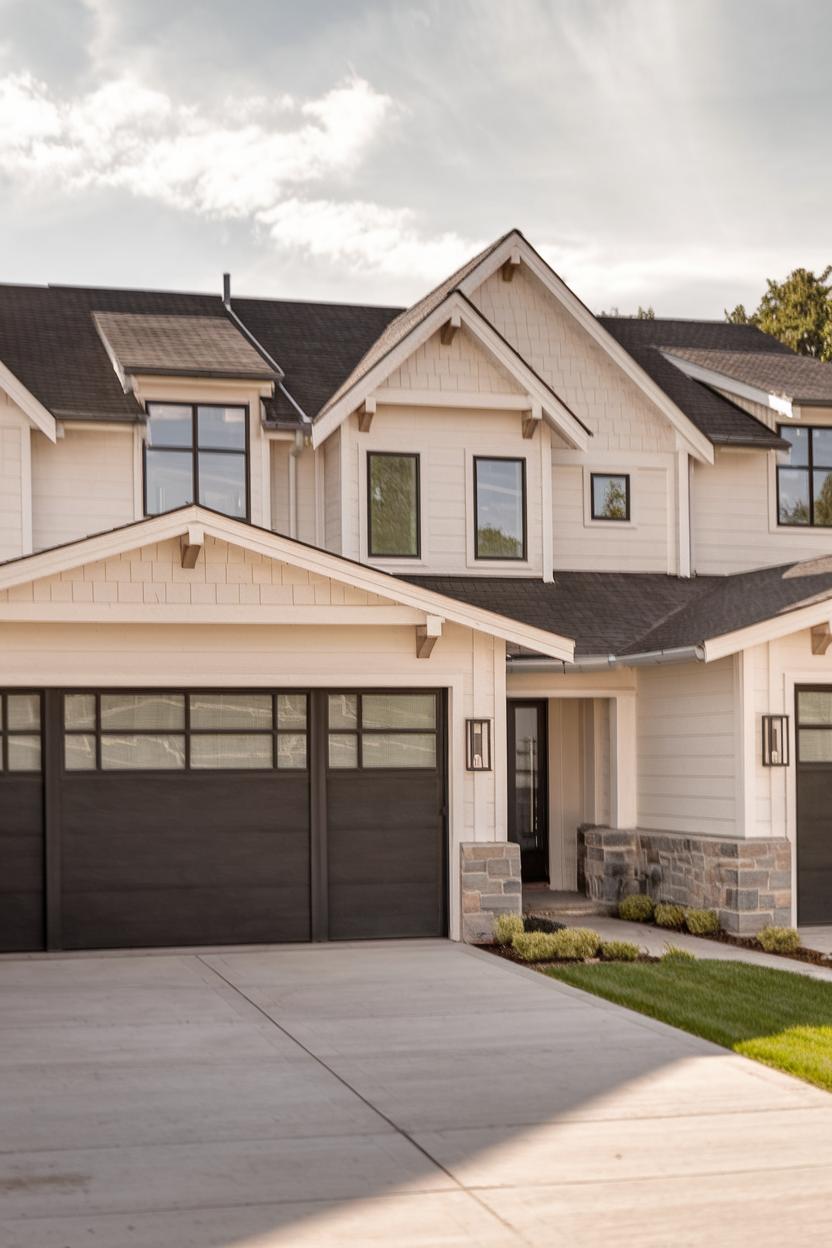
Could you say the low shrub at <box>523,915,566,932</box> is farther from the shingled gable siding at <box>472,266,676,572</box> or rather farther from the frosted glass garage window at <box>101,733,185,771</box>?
the shingled gable siding at <box>472,266,676,572</box>

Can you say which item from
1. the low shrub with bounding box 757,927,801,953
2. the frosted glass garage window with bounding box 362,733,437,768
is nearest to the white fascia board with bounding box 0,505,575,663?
the frosted glass garage window with bounding box 362,733,437,768

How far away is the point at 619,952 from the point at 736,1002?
258 centimetres

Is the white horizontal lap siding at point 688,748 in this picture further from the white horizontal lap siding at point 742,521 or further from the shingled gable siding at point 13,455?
the shingled gable siding at point 13,455

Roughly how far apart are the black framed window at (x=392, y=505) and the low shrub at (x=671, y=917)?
532cm

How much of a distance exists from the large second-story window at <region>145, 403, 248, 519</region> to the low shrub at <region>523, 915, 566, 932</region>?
597 centimetres

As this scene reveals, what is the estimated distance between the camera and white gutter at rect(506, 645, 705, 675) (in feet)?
52.3

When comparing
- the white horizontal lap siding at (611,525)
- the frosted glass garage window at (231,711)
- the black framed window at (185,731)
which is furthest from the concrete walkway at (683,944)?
the white horizontal lap siding at (611,525)

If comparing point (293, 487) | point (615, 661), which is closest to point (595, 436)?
point (293, 487)

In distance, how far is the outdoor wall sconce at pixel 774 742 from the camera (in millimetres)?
16000

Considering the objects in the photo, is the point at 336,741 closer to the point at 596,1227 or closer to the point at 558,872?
the point at 558,872

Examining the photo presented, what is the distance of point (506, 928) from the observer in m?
15.0

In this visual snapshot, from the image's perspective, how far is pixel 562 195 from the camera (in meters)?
26.1

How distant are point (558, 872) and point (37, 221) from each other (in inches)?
500

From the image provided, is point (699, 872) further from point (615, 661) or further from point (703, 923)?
point (615, 661)
